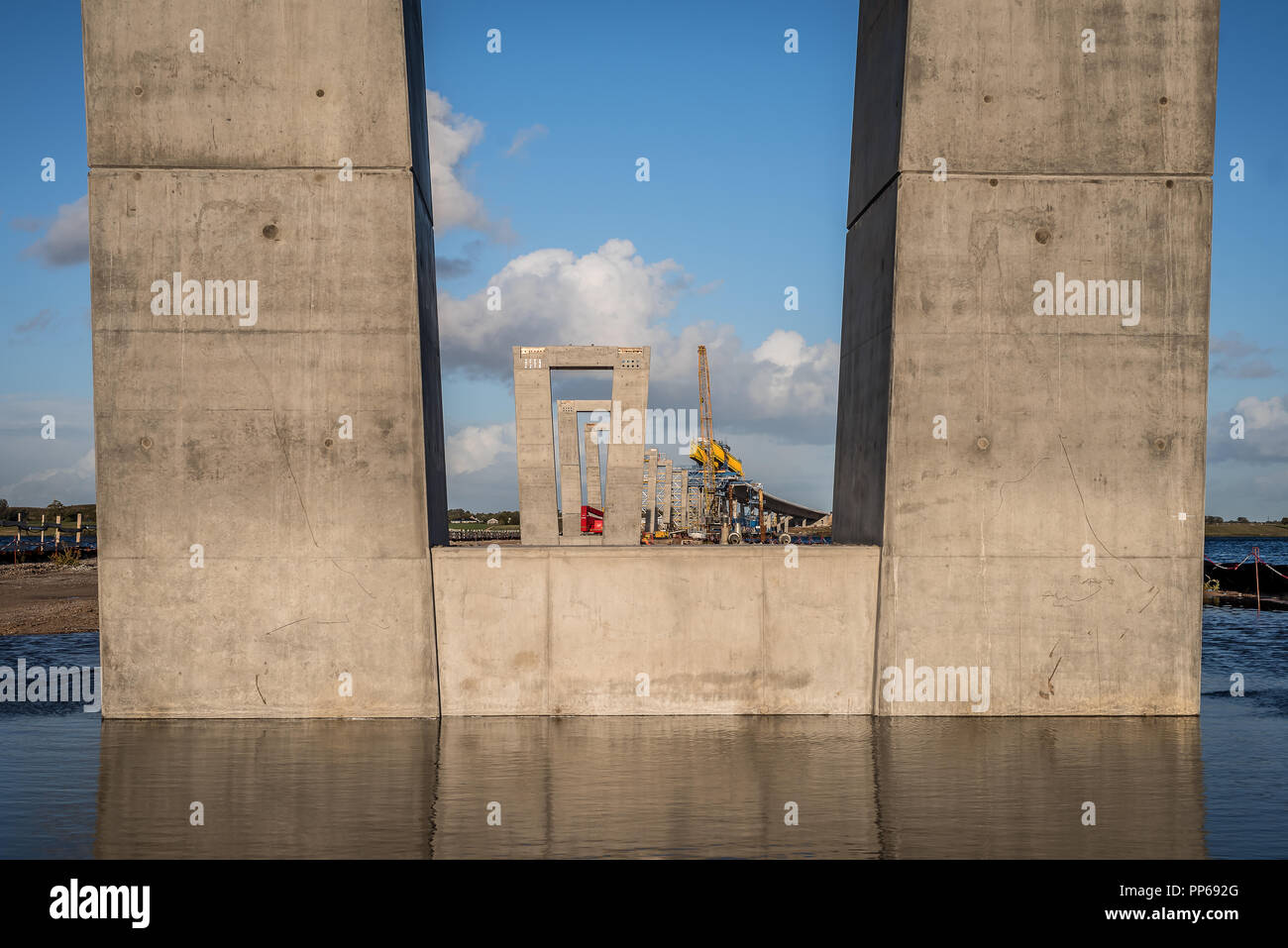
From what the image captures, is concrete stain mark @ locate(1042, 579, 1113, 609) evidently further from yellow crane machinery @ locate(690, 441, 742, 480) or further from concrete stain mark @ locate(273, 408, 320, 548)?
yellow crane machinery @ locate(690, 441, 742, 480)

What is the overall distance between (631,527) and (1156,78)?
20.3m

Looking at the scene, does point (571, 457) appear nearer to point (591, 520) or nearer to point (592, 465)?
point (592, 465)

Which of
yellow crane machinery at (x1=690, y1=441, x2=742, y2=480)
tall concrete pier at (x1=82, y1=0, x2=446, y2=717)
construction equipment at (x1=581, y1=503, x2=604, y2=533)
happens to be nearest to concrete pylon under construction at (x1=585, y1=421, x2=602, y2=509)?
construction equipment at (x1=581, y1=503, x2=604, y2=533)

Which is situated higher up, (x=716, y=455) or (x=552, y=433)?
(x=552, y=433)

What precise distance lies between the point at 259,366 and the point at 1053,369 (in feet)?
26.1

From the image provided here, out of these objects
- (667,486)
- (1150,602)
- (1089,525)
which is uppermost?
(1089,525)

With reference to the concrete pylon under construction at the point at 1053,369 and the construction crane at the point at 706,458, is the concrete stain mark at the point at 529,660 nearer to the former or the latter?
the concrete pylon under construction at the point at 1053,369

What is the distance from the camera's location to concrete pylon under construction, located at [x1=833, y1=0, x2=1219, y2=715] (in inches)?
448

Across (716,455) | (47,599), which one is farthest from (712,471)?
(47,599)

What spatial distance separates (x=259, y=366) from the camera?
11.4m

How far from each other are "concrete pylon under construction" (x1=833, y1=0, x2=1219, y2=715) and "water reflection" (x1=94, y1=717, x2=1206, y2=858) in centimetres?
87
